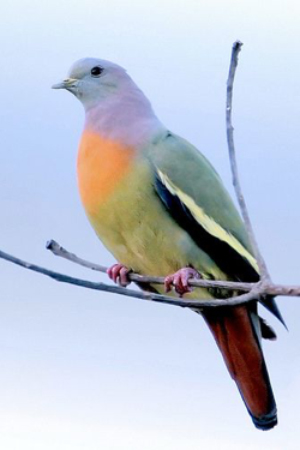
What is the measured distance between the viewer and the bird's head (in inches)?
204

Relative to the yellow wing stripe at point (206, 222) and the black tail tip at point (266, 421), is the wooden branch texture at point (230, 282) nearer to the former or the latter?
the yellow wing stripe at point (206, 222)

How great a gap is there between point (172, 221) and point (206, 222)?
0.56 ft

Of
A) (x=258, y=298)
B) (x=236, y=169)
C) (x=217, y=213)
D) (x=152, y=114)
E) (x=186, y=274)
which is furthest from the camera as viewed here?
(x=152, y=114)

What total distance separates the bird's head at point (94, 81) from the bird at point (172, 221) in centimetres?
16

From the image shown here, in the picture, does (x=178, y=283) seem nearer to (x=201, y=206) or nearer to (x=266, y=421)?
(x=201, y=206)

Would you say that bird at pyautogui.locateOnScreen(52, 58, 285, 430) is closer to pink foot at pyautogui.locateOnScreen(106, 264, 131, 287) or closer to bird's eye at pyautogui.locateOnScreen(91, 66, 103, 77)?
pink foot at pyautogui.locateOnScreen(106, 264, 131, 287)

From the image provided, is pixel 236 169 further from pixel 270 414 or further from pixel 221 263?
pixel 270 414

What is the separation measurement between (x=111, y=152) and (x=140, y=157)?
140 millimetres

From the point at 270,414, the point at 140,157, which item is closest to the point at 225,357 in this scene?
the point at 270,414

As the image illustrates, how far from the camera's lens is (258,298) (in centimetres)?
308

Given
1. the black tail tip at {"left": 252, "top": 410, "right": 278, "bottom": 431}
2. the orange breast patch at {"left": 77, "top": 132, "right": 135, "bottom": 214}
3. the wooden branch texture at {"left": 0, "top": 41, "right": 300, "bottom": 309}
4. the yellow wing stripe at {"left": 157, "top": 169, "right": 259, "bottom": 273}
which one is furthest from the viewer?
the black tail tip at {"left": 252, "top": 410, "right": 278, "bottom": 431}

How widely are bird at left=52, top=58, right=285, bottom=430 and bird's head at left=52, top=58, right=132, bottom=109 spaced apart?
0.16 m

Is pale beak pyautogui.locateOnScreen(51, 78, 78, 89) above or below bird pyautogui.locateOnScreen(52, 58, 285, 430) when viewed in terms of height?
above

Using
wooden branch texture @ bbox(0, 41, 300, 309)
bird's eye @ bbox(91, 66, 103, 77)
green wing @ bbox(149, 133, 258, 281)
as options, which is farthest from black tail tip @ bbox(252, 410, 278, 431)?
bird's eye @ bbox(91, 66, 103, 77)
